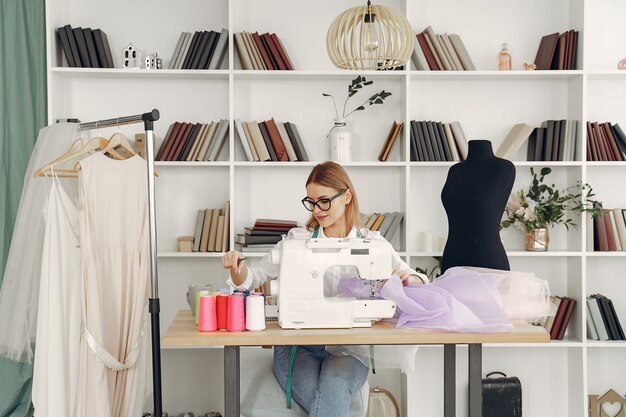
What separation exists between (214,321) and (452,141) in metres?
2.30

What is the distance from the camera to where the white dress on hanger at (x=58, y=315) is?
302 cm

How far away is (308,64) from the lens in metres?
4.58

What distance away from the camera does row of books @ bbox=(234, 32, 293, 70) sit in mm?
4332

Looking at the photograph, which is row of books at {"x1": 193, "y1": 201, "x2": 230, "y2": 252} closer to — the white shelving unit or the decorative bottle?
the white shelving unit

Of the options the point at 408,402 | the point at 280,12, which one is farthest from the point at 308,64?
the point at 408,402

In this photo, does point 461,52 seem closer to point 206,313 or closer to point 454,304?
point 454,304

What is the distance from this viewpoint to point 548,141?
4.43 meters

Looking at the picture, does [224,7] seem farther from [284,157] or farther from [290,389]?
[290,389]

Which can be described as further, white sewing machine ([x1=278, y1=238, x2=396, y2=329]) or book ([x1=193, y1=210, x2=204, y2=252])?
book ([x1=193, y1=210, x2=204, y2=252])

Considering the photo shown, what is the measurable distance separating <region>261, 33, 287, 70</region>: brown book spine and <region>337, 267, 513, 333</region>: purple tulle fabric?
2.00 meters

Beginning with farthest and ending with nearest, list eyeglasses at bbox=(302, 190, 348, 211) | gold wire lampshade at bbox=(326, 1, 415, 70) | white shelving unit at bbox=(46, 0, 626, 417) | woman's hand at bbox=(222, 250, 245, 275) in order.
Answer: white shelving unit at bbox=(46, 0, 626, 417), gold wire lampshade at bbox=(326, 1, 415, 70), eyeglasses at bbox=(302, 190, 348, 211), woman's hand at bbox=(222, 250, 245, 275)

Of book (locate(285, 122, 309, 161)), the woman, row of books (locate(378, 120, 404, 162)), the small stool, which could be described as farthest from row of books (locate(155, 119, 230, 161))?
the small stool

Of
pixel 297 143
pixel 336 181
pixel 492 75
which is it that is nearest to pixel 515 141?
pixel 492 75

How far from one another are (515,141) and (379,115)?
2.65 feet
